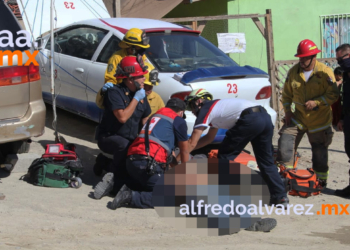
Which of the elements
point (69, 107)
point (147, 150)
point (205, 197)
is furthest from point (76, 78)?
point (205, 197)

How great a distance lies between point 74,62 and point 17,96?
7.83ft

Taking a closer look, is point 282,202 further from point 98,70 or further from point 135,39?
point 98,70

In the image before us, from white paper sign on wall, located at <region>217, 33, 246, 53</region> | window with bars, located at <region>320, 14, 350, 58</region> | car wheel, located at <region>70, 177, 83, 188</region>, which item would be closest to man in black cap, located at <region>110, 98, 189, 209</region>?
car wheel, located at <region>70, 177, 83, 188</region>

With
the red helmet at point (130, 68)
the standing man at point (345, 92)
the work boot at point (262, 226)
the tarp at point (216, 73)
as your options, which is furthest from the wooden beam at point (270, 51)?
the work boot at point (262, 226)

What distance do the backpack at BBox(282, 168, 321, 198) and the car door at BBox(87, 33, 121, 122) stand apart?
2876mm

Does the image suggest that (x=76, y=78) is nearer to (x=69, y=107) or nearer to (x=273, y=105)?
(x=69, y=107)

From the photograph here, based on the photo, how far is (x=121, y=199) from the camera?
577 centimetres

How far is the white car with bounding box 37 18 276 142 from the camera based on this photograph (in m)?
7.18

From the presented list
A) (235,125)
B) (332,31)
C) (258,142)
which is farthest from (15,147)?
(332,31)

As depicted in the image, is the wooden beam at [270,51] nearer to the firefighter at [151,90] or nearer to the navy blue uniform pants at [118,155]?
the firefighter at [151,90]

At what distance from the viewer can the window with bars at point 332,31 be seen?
14.7 m

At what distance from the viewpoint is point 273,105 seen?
34.8 feet

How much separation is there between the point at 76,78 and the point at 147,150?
285 centimetres

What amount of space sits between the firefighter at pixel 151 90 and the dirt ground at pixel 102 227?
1.21m
